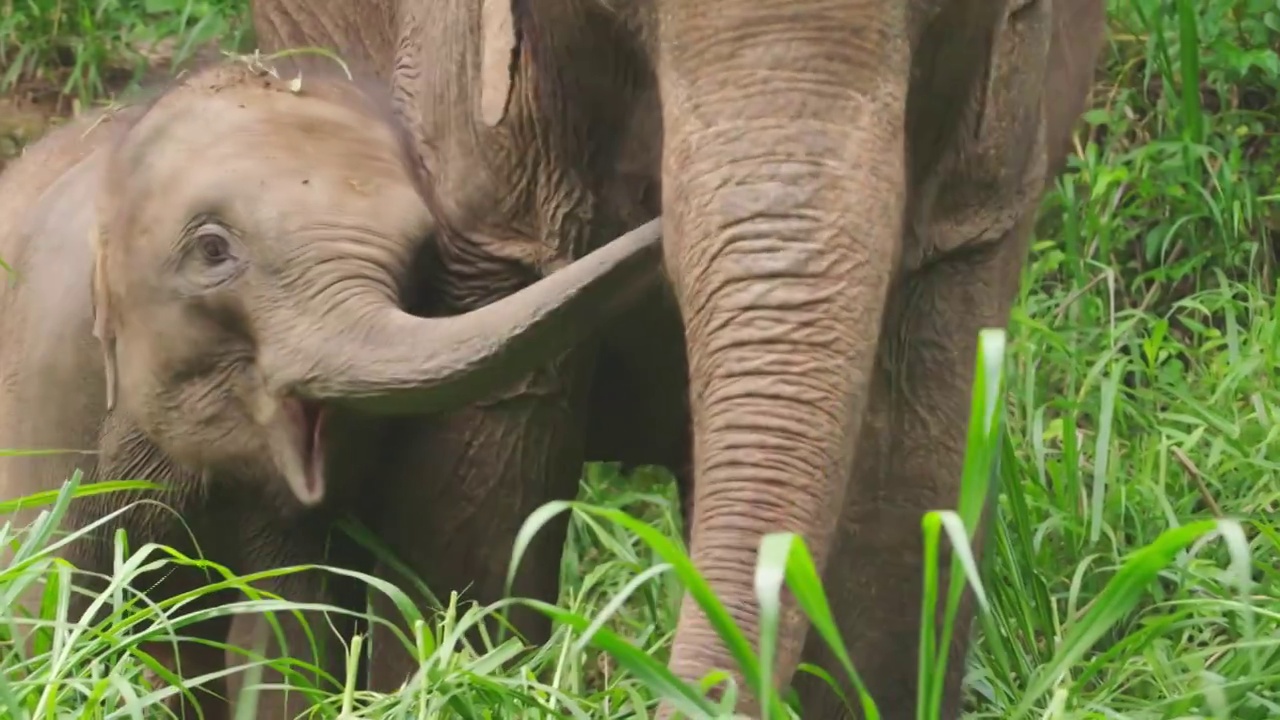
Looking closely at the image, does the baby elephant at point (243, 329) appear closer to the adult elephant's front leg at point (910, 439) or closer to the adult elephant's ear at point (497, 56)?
the adult elephant's ear at point (497, 56)

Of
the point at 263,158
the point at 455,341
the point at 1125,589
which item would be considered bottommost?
the point at 1125,589

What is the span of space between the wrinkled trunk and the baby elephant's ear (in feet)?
0.95

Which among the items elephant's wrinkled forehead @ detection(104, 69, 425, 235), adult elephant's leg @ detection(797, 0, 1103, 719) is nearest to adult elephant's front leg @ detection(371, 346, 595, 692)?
elephant's wrinkled forehead @ detection(104, 69, 425, 235)

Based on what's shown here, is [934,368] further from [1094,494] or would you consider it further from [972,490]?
[1094,494]

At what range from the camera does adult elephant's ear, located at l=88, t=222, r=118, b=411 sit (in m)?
3.81

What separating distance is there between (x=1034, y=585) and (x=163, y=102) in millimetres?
1467

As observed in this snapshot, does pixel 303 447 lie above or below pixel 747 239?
below

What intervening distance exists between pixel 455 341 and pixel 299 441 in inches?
15.0

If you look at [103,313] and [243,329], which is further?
[103,313]

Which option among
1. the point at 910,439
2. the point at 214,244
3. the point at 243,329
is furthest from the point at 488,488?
the point at 910,439

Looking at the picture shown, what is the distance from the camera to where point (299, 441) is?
3.67m

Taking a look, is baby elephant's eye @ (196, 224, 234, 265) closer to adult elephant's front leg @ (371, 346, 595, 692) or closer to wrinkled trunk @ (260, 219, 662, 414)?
wrinkled trunk @ (260, 219, 662, 414)

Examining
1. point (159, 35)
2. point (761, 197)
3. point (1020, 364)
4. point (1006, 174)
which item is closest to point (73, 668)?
point (761, 197)

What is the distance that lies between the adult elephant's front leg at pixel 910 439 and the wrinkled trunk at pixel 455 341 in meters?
0.43
